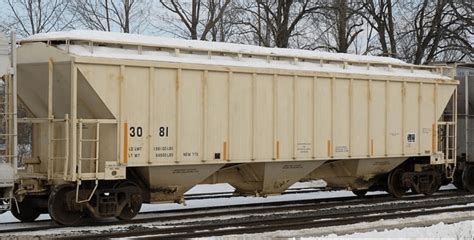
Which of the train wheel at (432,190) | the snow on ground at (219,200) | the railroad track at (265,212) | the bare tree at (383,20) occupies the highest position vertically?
the bare tree at (383,20)

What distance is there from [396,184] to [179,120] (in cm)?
761

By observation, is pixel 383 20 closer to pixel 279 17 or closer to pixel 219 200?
pixel 279 17

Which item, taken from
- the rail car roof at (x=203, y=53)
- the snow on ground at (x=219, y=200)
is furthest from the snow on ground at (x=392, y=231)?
the snow on ground at (x=219, y=200)

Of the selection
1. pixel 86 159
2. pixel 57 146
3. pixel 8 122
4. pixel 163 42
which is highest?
pixel 163 42

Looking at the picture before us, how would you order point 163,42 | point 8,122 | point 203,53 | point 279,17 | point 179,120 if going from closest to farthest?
1. point 8,122
2. point 179,120
3. point 163,42
4. point 203,53
5. point 279,17

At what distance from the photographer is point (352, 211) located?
664 inches

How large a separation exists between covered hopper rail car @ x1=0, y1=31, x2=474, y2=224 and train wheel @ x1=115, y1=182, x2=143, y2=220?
24mm

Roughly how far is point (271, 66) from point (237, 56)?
838 mm

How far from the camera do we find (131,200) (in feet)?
48.6

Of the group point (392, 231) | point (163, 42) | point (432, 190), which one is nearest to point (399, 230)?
point (392, 231)

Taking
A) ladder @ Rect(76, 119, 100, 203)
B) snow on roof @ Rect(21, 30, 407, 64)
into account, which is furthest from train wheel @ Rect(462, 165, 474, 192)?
ladder @ Rect(76, 119, 100, 203)

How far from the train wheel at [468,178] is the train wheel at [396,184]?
2.76m

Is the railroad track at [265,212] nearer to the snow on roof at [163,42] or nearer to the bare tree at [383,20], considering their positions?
the snow on roof at [163,42]

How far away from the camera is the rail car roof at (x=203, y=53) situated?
14336mm
